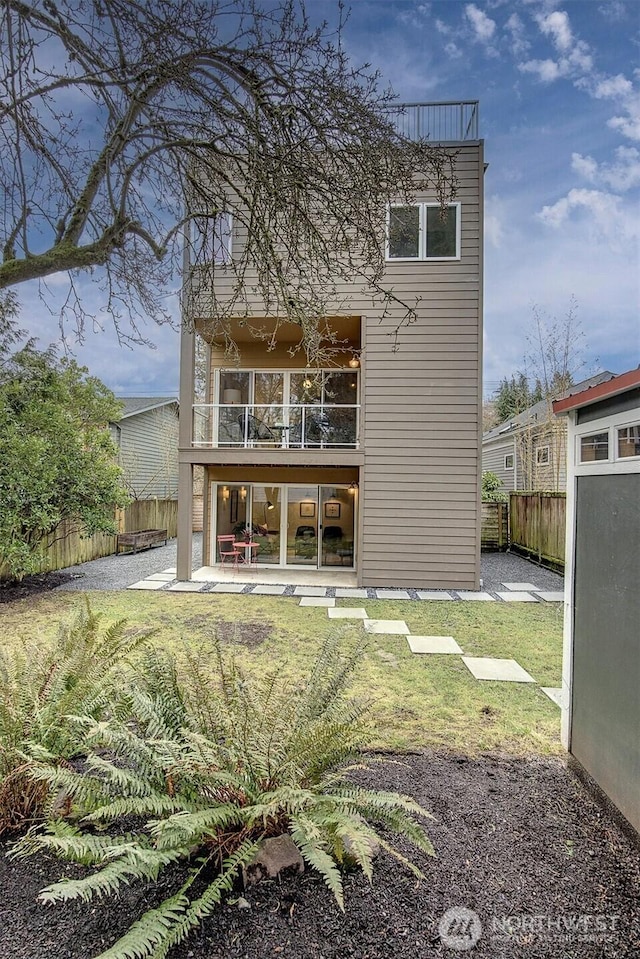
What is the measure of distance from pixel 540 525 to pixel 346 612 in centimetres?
634

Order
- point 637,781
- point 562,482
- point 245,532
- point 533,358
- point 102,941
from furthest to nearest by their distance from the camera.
→ 1. point 533,358
2. point 562,482
3. point 245,532
4. point 637,781
5. point 102,941

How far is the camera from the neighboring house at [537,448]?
13773 millimetres

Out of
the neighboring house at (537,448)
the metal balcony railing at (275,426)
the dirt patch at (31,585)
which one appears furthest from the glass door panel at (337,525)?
the neighboring house at (537,448)

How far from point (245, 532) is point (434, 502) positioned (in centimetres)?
426

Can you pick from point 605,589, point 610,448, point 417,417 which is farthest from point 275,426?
point 605,589

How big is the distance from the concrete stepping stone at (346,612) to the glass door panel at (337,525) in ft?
9.88

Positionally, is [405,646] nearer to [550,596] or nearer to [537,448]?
[550,596]

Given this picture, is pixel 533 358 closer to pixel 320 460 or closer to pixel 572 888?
pixel 320 460

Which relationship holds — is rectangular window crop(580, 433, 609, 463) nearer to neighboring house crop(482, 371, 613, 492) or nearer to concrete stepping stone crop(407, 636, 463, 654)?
concrete stepping stone crop(407, 636, 463, 654)

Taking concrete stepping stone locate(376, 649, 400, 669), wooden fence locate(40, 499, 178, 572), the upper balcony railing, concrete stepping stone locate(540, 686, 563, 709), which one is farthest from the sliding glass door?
the upper balcony railing

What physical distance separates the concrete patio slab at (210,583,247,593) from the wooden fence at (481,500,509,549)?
7.81 m

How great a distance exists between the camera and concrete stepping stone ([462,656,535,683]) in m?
4.27

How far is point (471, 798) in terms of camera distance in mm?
2369

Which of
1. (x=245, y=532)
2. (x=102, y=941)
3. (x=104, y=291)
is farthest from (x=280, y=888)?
(x=245, y=532)
